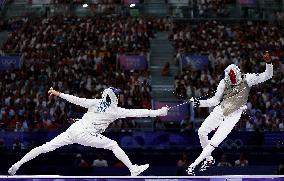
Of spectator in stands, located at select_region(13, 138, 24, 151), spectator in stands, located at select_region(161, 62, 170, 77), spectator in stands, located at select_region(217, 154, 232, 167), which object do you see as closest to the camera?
spectator in stands, located at select_region(217, 154, 232, 167)

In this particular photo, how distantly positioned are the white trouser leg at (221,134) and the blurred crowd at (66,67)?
833 centimetres

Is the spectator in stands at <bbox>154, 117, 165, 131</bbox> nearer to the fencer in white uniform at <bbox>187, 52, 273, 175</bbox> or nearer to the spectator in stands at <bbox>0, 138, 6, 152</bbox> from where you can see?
the spectator in stands at <bbox>0, 138, 6, 152</bbox>

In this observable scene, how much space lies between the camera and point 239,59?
92.3 ft

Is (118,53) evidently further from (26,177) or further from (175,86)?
(26,177)

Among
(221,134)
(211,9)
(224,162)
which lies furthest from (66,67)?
(221,134)

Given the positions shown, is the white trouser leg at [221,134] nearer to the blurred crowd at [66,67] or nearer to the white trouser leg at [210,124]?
the white trouser leg at [210,124]

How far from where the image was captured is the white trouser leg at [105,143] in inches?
507

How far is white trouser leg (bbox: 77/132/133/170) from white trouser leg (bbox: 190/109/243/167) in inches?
61.1

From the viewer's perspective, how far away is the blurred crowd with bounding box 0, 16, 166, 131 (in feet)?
76.3

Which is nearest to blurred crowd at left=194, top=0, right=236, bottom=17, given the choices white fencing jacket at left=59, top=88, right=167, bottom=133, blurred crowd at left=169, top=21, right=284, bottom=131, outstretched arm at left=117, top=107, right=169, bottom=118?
blurred crowd at left=169, top=21, right=284, bottom=131

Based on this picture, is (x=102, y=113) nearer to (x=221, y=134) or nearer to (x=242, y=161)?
(x=221, y=134)

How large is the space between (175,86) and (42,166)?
8.63 meters

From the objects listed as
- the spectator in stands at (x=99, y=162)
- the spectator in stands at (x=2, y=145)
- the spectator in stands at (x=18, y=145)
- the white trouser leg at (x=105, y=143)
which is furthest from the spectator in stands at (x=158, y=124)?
the white trouser leg at (x=105, y=143)

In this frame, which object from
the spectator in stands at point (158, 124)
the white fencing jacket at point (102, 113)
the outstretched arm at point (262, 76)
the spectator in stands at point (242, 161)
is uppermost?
the outstretched arm at point (262, 76)
